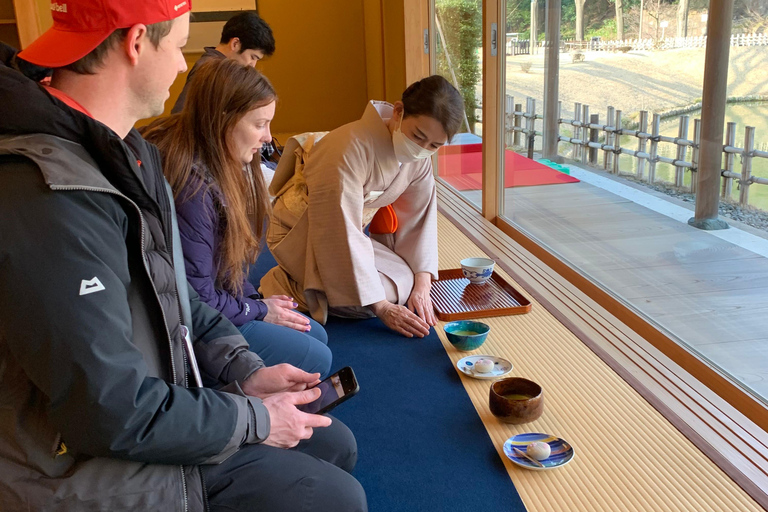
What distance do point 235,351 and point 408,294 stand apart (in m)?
1.31

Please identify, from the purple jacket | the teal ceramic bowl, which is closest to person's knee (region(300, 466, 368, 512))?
the purple jacket

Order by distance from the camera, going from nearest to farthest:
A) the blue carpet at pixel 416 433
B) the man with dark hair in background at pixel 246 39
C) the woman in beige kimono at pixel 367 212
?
1. the blue carpet at pixel 416 433
2. the woman in beige kimono at pixel 367 212
3. the man with dark hair in background at pixel 246 39

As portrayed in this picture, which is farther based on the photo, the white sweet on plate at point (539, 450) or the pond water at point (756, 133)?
the pond water at point (756, 133)

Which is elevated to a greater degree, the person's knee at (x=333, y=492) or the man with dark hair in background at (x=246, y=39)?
the man with dark hair in background at (x=246, y=39)

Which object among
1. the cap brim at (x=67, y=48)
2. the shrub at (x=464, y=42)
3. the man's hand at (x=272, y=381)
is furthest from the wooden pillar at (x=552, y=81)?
the cap brim at (x=67, y=48)

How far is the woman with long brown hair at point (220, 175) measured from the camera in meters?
1.75

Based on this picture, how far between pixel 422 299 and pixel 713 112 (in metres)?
1.20

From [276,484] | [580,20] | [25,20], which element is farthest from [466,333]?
[25,20]

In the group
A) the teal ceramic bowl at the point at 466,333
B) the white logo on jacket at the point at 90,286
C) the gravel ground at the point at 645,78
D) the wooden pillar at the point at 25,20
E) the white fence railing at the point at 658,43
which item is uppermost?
the wooden pillar at the point at 25,20

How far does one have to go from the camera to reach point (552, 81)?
10.9 feet

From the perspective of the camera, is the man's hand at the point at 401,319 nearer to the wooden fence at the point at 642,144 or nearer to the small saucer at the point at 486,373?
the small saucer at the point at 486,373

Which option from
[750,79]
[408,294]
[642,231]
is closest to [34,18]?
[408,294]

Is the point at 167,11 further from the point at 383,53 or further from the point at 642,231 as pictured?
the point at 383,53

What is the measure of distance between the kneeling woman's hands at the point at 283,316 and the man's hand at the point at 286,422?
2.93ft
